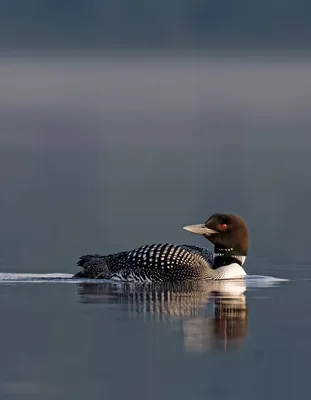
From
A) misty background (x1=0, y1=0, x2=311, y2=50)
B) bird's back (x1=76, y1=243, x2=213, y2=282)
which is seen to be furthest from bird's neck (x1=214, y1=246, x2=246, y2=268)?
misty background (x1=0, y1=0, x2=311, y2=50)

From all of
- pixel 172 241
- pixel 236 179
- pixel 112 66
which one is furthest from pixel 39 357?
pixel 112 66

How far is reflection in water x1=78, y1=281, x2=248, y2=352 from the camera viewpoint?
1177 cm

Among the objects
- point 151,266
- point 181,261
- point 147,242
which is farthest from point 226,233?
point 147,242

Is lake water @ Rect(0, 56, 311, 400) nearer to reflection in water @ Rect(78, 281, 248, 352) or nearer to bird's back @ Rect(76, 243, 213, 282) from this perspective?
reflection in water @ Rect(78, 281, 248, 352)

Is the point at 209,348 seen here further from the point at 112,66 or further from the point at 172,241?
the point at 112,66

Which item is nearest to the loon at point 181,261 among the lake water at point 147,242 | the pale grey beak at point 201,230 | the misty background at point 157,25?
the pale grey beak at point 201,230

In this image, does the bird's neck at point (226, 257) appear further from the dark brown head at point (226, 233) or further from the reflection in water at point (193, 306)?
the reflection in water at point (193, 306)

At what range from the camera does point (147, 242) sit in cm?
1652

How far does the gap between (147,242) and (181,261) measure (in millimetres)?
2582

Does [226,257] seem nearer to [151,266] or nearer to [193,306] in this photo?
[151,266]

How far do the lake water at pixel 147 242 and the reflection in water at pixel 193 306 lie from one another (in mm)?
12

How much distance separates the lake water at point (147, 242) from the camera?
10.7 metres

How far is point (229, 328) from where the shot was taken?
12.1 metres

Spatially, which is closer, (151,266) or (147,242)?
(151,266)
